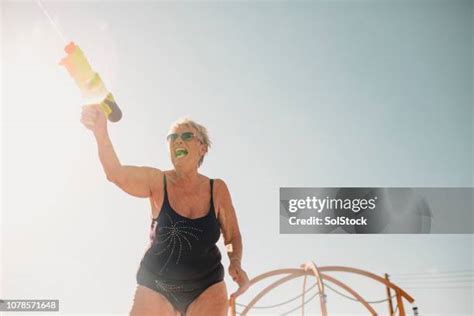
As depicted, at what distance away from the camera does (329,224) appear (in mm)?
2484

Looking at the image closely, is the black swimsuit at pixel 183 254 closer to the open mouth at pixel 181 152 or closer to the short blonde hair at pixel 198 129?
the open mouth at pixel 181 152

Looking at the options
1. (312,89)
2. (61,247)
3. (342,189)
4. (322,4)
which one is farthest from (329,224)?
(61,247)

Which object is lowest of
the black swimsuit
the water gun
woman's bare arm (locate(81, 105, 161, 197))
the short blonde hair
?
the black swimsuit

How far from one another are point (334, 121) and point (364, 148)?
0.19 m

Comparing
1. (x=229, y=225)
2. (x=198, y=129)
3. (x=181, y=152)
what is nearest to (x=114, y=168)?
(x=181, y=152)

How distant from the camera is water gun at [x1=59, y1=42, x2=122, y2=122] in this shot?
92.2 inches

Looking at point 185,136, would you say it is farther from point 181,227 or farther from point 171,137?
point 181,227

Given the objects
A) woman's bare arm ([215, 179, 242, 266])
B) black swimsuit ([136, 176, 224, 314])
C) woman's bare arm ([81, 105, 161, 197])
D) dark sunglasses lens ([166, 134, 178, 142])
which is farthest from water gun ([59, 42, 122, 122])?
woman's bare arm ([215, 179, 242, 266])

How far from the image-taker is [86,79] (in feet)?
7.70

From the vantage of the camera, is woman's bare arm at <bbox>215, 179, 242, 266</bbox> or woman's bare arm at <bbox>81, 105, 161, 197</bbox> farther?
woman's bare arm at <bbox>215, 179, 242, 266</bbox>

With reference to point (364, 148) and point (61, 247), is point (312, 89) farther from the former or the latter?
point (61, 247)

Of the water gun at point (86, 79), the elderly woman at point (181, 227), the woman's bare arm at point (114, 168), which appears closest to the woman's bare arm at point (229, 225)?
the elderly woman at point (181, 227)

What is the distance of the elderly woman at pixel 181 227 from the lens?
2156 millimetres

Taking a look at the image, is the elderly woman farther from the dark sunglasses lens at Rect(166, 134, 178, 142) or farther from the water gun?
the water gun
